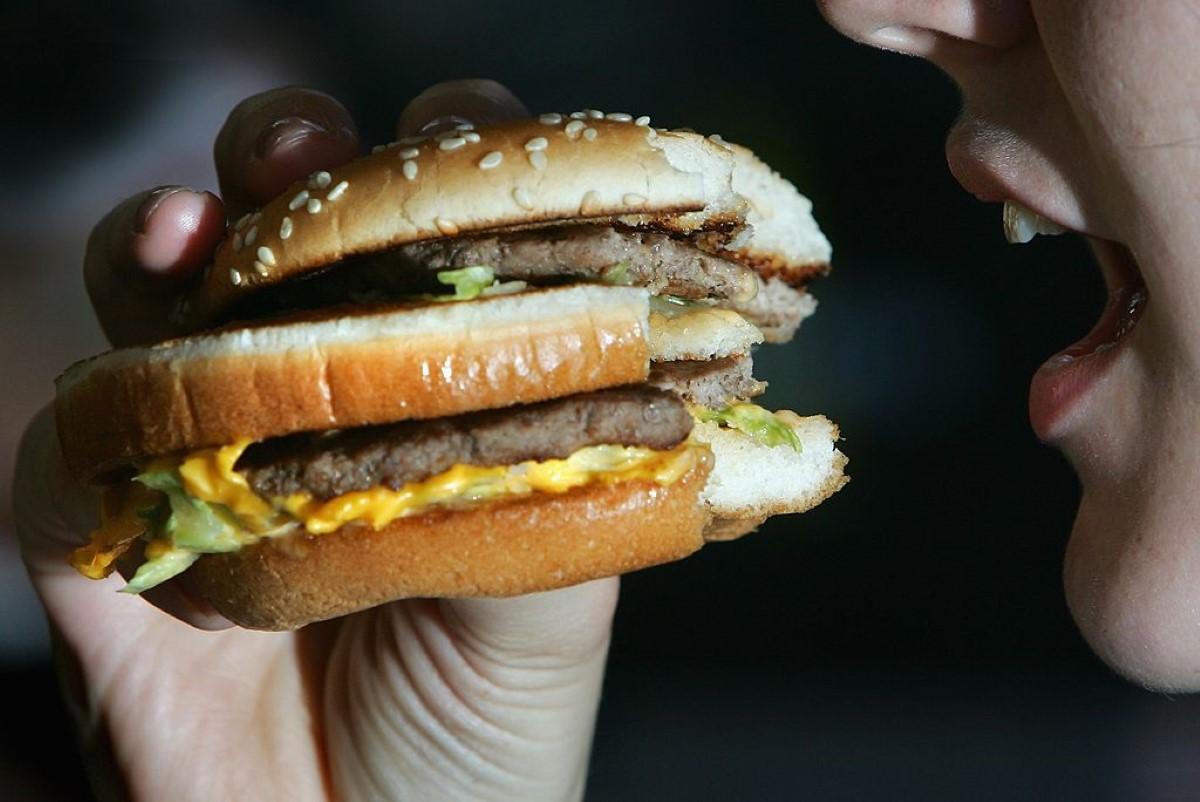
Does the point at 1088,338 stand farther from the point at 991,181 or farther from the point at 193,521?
the point at 193,521

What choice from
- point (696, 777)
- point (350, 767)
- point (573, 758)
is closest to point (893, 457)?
point (696, 777)

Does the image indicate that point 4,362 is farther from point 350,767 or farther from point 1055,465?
point 1055,465

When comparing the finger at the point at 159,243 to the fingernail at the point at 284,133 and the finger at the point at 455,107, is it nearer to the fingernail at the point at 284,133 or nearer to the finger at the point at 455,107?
the fingernail at the point at 284,133

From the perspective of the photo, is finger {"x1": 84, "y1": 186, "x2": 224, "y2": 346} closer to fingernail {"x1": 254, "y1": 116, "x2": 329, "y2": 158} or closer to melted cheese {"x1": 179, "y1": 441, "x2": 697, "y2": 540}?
fingernail {"x1": 254, "y1": 116, "x2": 329, "y2": 158}

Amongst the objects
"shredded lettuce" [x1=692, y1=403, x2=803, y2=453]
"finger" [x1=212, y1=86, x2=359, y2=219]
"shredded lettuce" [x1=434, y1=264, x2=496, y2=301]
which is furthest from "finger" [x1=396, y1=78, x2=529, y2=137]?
"shredded lettuce" [x1=692, y1=403, x2=803, y2=453]

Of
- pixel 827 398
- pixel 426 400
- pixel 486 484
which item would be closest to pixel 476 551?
pixel 486 484

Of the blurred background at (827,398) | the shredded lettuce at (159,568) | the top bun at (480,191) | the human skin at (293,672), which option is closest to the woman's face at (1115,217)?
the top bun at (480,191)
